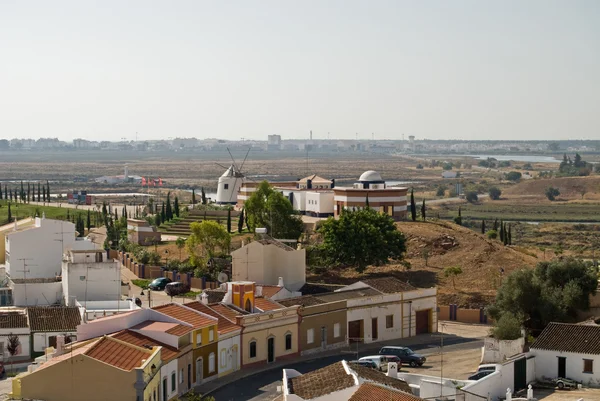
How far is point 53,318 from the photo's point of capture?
42.8m

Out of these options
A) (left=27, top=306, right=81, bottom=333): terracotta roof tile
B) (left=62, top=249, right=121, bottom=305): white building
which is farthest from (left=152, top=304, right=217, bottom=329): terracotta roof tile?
(left=62, top=249, right=121, bottom=305): white building

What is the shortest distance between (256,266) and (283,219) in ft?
45.4

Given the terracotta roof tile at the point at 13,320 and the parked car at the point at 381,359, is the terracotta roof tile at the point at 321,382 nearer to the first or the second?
the parked car at the point at 381,359

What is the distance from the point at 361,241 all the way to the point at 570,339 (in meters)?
19.6

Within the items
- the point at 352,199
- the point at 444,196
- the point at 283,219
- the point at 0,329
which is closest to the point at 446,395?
the point at 0,329

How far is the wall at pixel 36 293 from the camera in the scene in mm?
47469

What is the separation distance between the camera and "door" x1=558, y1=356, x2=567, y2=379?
130 feet

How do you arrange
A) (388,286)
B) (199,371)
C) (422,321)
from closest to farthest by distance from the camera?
(199,371) → (388,286) → (422,321)

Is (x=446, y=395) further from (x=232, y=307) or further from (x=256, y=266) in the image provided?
(x=256, y=266)

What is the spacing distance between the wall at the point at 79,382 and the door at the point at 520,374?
45.0ft

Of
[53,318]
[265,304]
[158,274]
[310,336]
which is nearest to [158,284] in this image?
[158,274]

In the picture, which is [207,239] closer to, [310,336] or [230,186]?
[310,336]

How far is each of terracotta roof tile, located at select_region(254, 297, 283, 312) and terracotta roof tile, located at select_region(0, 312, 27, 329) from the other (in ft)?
29.2

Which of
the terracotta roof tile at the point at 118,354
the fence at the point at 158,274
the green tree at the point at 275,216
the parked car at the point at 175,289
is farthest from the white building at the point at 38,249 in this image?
the terracotta roof tile at the point at 118,354
